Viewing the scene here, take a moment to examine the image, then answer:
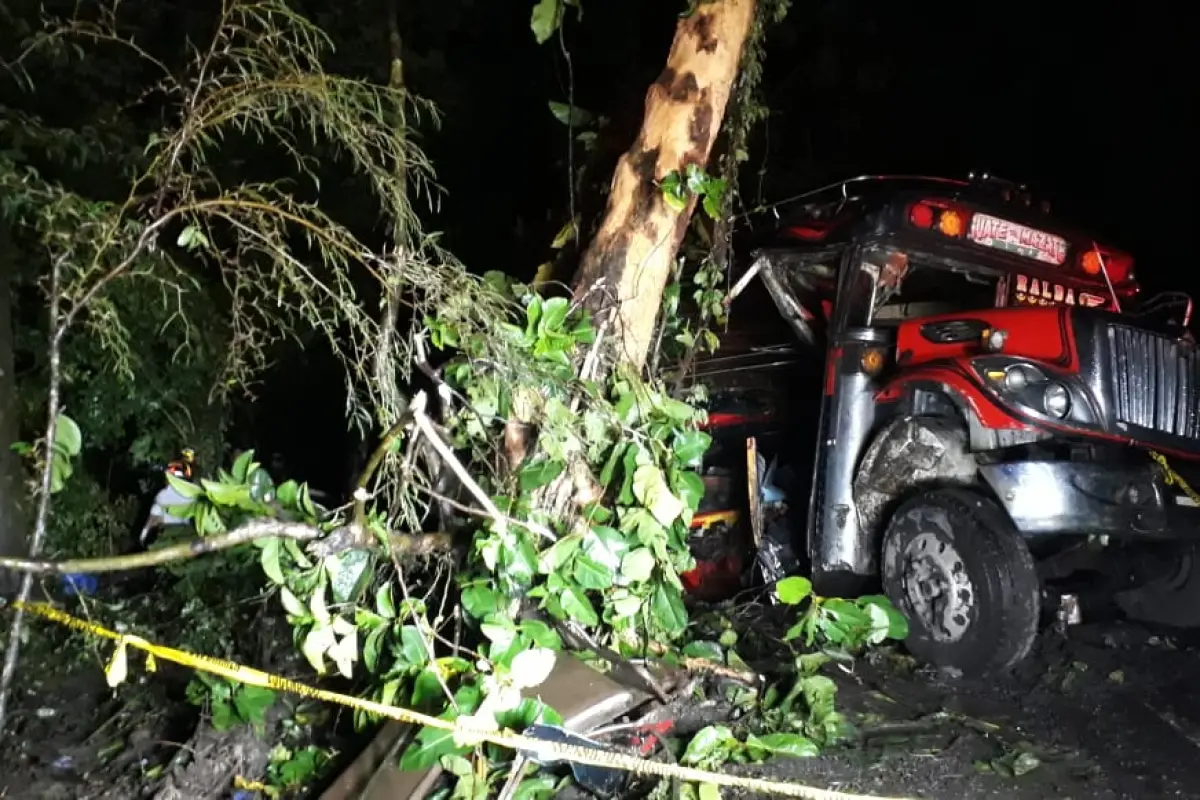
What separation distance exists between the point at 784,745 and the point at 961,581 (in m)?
1.41

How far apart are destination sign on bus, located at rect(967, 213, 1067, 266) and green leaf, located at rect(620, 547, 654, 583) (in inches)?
99.6

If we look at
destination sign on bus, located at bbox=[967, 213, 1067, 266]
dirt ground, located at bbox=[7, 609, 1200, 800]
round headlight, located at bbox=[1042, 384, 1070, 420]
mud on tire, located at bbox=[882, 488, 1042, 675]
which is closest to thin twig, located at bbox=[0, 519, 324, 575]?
dirt ground, located at bbox=[7, 609, 1200, 800]

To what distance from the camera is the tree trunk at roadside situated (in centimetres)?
506

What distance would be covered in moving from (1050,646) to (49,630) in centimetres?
551

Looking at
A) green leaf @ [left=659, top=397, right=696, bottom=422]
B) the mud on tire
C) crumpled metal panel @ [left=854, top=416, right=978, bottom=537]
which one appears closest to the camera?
green leaf @ [left=659, top=397, right=696, bottom=422]

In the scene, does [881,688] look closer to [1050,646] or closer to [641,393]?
[1050,646]

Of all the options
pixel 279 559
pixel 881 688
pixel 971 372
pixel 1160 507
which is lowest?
pixel 881 688

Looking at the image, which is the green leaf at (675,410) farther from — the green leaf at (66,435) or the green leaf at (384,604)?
the green leaf at (66,435)

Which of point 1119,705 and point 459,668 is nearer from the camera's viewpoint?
point 459,668

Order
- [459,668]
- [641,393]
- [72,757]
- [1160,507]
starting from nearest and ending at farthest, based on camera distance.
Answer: [459,668]
[641,393]
[1160,507]
[72,757]

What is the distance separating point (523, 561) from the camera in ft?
9.53

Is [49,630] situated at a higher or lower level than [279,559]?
lower

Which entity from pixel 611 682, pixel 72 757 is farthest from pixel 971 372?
pixel 72 757

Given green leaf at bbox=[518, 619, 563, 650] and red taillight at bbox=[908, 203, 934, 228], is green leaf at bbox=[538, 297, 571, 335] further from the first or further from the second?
red taillight at bbox=[908, 203, 934, 228]
